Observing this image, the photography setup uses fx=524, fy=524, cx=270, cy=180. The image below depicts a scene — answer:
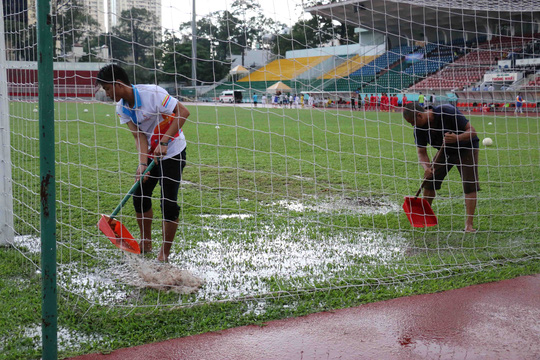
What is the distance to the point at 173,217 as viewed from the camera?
13.5ft

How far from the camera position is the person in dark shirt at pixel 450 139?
5.06 meters

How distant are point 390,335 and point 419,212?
8.09 feet

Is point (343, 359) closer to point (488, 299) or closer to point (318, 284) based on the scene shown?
point (318, 284)

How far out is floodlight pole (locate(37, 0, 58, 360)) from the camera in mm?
2131

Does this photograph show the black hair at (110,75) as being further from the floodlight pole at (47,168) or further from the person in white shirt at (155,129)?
the floodlight pole at (47,168)

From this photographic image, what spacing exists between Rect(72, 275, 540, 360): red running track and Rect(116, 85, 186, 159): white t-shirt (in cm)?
164

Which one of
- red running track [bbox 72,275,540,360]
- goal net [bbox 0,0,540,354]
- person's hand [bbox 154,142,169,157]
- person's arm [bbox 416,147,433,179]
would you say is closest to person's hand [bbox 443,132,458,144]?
person's arm [bbox 416,147,433,179]

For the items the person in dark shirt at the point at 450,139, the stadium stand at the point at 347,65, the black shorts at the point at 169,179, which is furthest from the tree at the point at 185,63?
the person in dark shirt at the point at 450,139

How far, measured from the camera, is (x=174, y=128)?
12.6 ft

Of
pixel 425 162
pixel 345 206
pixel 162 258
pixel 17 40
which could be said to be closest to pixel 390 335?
pixel 162 258

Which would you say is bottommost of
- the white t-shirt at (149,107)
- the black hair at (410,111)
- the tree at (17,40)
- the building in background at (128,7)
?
the black hair at (410,111)

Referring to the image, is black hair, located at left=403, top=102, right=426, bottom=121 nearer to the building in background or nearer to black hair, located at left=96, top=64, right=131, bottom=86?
the building in background

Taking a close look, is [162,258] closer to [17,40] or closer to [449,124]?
[17,40]

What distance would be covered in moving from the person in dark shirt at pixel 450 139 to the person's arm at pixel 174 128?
7.32 ft
